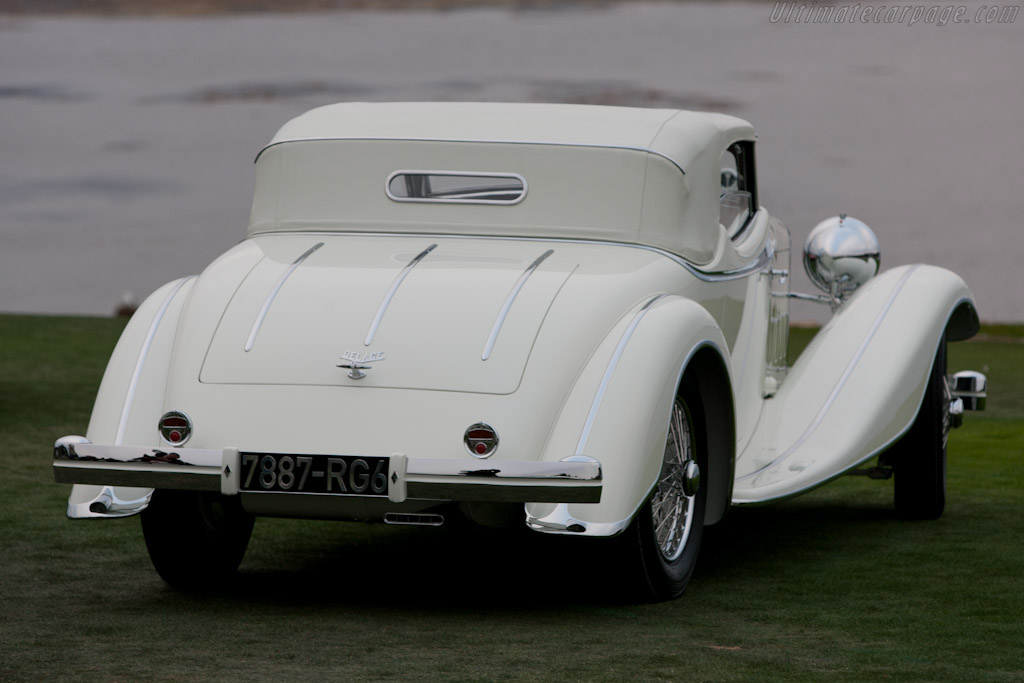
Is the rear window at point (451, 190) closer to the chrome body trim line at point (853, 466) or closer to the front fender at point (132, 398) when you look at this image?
the front fender at point (132, 398)

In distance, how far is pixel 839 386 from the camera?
19.1 ft

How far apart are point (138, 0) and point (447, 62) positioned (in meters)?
5.23

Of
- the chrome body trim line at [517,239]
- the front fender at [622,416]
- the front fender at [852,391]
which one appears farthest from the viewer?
the front fender at [852,391]

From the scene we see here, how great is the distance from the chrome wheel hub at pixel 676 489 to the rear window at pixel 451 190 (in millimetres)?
1007

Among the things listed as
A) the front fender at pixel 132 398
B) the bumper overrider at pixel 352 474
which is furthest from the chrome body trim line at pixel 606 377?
the front fender at pixel 132 398

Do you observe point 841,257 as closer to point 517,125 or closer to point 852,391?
point 852,391

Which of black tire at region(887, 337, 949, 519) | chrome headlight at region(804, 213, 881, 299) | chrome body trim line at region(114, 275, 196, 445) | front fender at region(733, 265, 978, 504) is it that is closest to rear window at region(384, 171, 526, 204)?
chrome body trim line at region(114, 275, 196, 445)

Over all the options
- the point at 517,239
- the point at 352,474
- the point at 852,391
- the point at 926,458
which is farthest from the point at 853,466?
the point at 352,474

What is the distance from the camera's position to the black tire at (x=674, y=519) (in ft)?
14.8

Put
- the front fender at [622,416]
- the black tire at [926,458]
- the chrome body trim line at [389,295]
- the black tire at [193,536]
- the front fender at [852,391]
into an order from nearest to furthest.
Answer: the front fender at [622,416] < the chrome body trim line at [389,295] < the black tire at [193,536] < the front fender at [852,391] < the black tire at [926,458]

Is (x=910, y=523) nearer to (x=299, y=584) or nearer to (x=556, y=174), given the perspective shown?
(x=556, y=174)

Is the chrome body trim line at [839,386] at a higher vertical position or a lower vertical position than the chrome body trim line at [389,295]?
lower

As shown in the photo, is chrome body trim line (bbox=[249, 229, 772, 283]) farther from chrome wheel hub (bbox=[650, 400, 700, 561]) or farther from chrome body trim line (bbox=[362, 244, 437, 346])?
chrome wheel hub (bbox=[650, 400, 700, 561])

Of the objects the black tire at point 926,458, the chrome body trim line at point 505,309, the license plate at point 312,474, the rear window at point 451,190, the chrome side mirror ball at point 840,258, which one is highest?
the rear window at point 451,190
